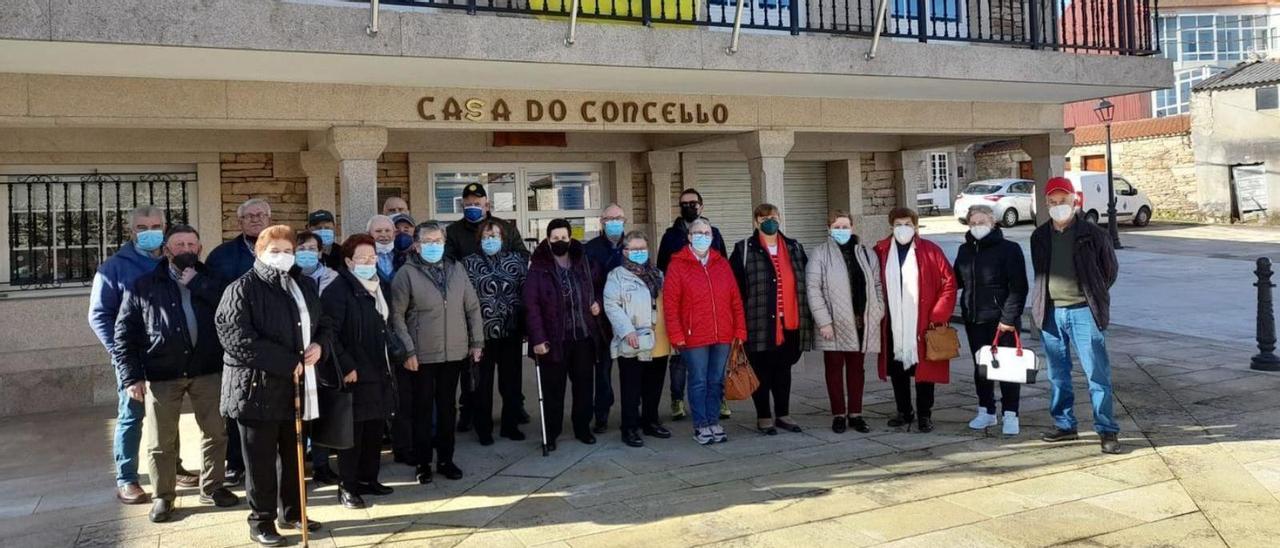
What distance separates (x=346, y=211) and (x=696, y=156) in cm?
561

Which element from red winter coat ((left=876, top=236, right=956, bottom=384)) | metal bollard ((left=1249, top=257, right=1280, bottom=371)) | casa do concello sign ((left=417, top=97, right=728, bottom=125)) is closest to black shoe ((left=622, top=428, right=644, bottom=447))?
red winter coat ((left=876, top=236, right=956, bottom=384))

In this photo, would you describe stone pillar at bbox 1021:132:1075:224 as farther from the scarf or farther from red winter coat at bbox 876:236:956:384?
the scarf

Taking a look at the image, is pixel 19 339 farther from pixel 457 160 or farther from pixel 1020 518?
pixel 1020 518

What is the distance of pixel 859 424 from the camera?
7062 mm

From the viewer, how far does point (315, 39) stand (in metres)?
6.75

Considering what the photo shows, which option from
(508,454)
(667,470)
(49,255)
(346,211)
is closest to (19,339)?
(49,255)

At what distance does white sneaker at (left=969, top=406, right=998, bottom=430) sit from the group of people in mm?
15

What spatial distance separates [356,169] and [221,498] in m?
3.37

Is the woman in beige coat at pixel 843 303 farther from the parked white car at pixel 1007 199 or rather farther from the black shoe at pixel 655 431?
the parked white car at pixel 1007 199

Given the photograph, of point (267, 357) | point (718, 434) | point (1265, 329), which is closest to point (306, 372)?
point (267, 357)

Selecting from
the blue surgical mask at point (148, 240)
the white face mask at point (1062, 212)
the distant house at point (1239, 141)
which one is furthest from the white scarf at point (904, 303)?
the distant house at point (1239, 141)

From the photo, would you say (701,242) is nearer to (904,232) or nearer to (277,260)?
(904,232)

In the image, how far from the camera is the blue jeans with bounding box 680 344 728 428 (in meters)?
6.71

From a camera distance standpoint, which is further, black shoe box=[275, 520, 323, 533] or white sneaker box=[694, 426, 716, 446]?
white sneaker box=[694, 426, 716, 446]
